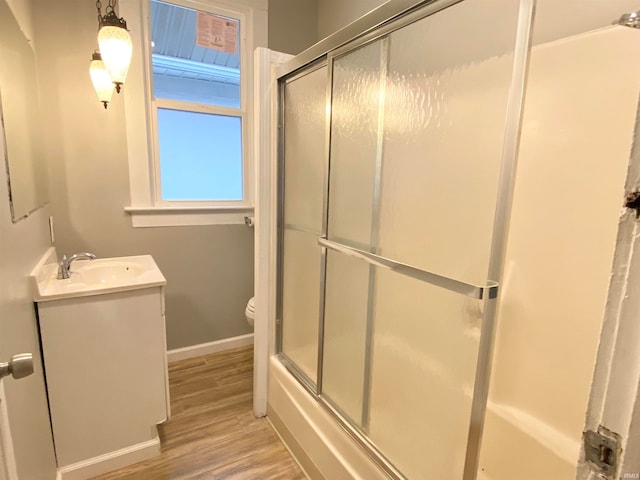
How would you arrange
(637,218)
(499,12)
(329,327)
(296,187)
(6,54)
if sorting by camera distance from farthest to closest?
1. (296,187)
2. (329,327)
3. (6,54)
4. (499,12)
5. (637,218)

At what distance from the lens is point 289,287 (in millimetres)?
1935

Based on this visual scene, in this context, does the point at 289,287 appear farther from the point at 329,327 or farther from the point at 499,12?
the point at 499,12

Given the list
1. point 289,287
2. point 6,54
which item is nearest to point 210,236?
point 289,287

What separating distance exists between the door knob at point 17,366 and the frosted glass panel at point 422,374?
1134 millimetres

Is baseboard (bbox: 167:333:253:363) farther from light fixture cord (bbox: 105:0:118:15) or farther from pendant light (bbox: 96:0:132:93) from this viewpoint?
light fixture cord (bbox: 105:0:118:15)

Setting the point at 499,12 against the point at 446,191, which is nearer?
the point at 499,12

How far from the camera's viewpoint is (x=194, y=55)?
2.35 meters

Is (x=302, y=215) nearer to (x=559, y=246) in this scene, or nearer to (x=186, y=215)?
(x=186, y=215)

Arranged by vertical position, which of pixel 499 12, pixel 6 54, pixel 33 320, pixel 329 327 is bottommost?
pixel 329 327

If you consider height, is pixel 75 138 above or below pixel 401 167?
above

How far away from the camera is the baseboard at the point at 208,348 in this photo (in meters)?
2.51

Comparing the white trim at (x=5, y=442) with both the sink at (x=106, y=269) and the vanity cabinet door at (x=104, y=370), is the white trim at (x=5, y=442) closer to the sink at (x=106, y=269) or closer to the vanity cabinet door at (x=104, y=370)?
the vanity cabinet door at (x=104, y=370)

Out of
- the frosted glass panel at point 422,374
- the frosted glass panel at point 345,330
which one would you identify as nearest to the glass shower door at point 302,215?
the frosted glass panel at point 345,330

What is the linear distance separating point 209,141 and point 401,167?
1.58 m
